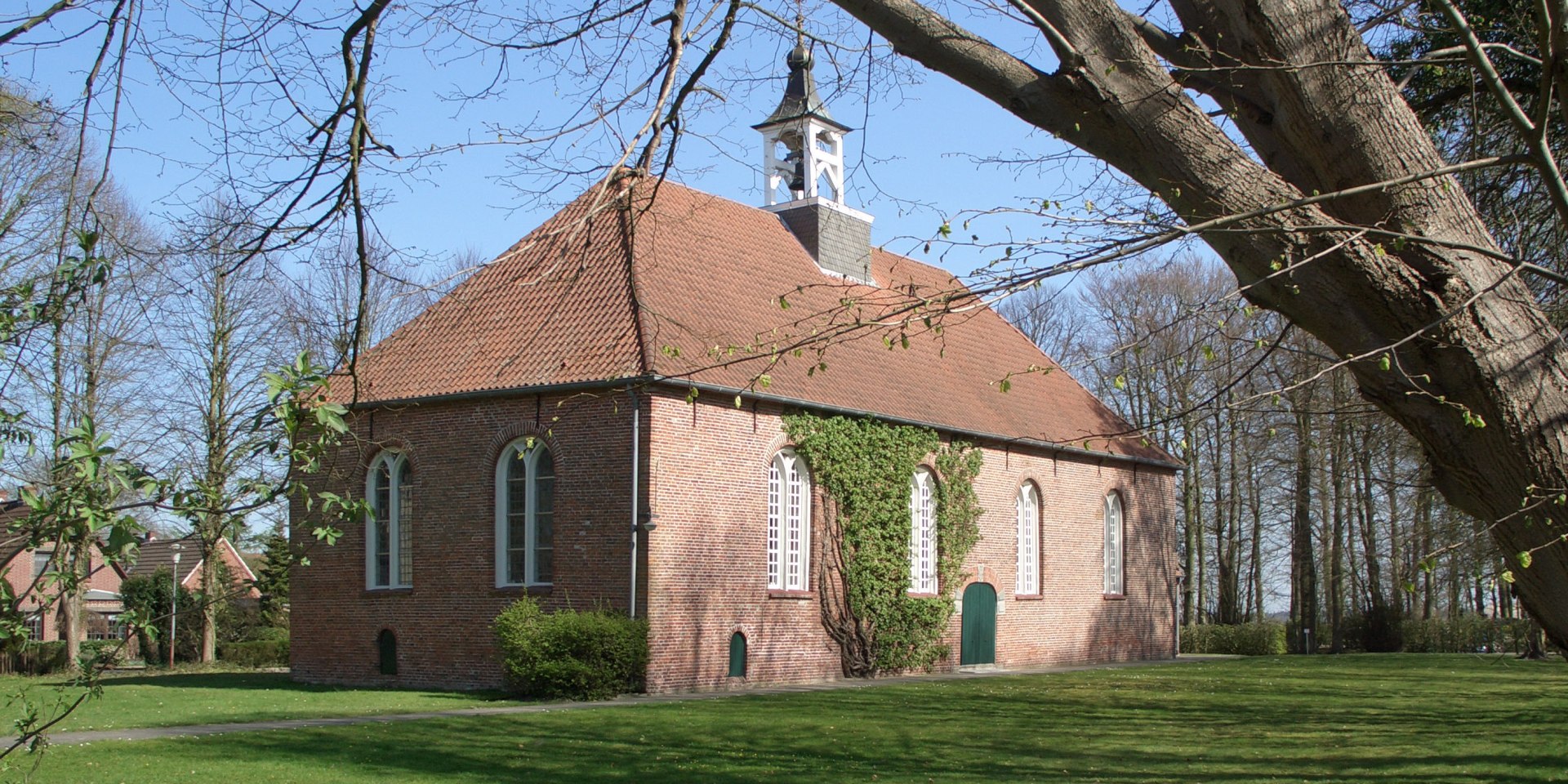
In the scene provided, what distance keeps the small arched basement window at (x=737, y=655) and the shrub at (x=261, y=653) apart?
646 inches

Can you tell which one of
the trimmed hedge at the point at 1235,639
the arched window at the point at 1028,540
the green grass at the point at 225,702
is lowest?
the trimmed hedge at the point at 1235,639

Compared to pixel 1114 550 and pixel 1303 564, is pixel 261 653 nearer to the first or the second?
pixel 1114 550

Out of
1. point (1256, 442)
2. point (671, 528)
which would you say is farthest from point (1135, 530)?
point (671, 528)

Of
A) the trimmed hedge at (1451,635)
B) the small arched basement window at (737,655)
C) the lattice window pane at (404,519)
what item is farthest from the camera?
the trimmed hedge at (1451,635)

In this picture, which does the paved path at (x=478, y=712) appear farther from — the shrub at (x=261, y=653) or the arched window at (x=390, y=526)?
the shrub at (x=261, y=653)

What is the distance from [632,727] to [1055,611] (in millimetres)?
17152

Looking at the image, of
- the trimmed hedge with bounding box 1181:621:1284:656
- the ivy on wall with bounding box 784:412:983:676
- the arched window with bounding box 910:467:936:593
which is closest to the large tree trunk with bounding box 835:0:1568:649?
the ivy on wall with bounding box 784:412:983:676

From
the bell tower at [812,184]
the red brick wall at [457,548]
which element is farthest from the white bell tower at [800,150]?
the red brick wall at [457,548]

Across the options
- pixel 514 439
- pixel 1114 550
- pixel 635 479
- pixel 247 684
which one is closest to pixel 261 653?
pixel 247 684

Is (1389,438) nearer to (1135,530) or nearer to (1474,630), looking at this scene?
(1135,530)

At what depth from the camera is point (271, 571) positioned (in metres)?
41.4

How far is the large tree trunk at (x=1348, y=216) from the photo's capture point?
179 inches

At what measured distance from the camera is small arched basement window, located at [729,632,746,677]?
22.5 m

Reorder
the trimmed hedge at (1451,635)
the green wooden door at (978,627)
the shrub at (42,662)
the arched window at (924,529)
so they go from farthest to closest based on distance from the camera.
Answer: the trimmed hedge at (1451,635) < the shrub at (42,662) < the green wooden door at (978,627) < the arched window at (924,529)
